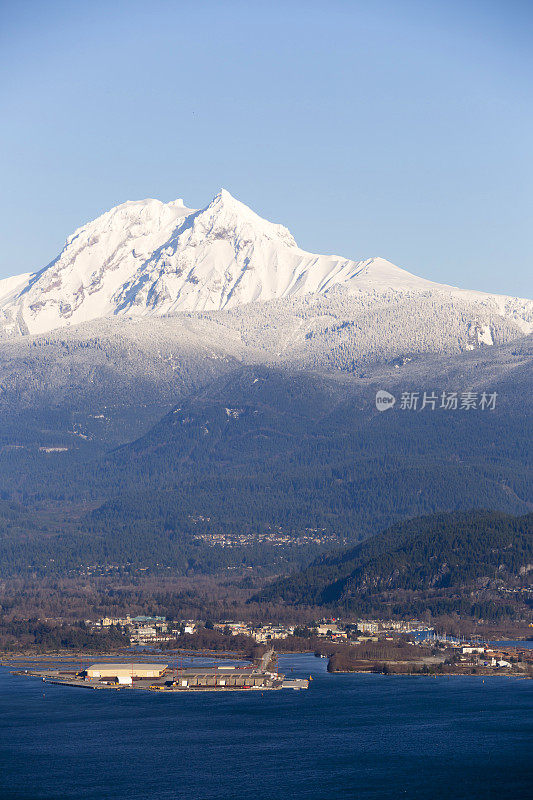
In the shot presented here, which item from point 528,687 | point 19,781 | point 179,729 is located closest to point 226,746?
point 179,729

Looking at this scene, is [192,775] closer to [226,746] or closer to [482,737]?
[226,746]

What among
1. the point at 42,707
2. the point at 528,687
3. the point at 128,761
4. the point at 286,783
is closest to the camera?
the point at 286,783

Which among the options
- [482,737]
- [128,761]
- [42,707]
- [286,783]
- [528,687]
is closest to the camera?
[286,783]

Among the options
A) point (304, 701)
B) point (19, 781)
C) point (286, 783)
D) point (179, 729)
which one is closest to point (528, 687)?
point (304, 701)

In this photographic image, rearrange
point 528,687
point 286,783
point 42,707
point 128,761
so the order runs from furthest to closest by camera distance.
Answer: point 528,687, point 42,707, point 128,761, point 286,783

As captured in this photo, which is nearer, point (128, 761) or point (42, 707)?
point (128, 761)

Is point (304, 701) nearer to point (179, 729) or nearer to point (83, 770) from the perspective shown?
point (179, 729)

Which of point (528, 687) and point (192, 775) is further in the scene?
point (528, 687)
